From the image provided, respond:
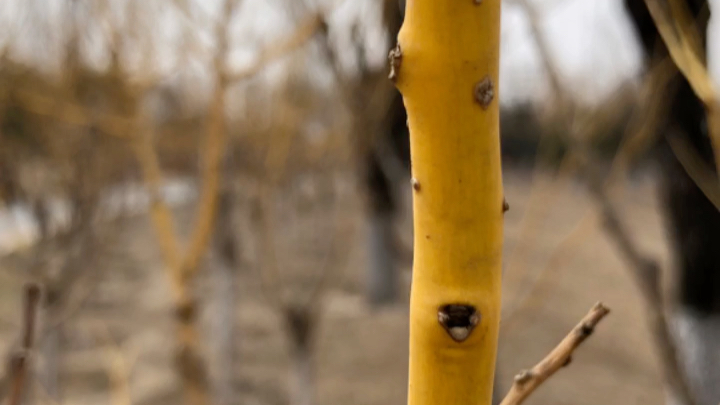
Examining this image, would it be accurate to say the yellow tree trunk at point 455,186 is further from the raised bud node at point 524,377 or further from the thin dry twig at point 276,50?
the thin dry twig at point 276,50

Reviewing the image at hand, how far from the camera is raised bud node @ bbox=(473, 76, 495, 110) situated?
0.95ft

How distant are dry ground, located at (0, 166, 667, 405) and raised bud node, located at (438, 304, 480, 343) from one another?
2.42 m

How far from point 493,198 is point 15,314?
20.5 feet

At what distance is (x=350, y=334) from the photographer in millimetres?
5305

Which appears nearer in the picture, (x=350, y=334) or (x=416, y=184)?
(x=416, y=184)

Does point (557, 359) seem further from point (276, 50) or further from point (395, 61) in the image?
point (276, 50)

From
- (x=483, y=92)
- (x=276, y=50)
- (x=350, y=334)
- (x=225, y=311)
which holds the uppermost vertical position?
(x=350, y=334)

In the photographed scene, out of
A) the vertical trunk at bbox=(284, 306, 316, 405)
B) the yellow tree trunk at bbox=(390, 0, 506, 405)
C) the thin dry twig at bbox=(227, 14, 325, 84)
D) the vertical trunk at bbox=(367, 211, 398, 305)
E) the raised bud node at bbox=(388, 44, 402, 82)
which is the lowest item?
the yellow tree trunk at bbox=(390, 0, 506, 405)

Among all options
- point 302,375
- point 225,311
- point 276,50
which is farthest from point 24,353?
point 225,311

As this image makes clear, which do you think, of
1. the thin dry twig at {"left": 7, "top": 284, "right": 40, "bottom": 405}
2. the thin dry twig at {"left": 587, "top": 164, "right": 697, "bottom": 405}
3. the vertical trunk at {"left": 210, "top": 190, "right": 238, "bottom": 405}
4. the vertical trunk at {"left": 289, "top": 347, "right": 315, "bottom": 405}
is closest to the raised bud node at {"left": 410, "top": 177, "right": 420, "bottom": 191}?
the thin dry twig at {"left": 7, "top": 284, "right": 40, "bottom": 405}

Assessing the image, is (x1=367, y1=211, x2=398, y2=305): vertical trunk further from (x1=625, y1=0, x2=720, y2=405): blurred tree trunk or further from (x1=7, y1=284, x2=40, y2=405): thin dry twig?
(x1=7, y1=284, x2=40, y2=405): thin dry twig

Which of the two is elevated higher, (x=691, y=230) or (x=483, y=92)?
(x=691, y=230)

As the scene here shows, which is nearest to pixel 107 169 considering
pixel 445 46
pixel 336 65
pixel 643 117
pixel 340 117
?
pixel 340 117

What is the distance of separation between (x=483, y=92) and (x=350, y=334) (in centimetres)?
514
